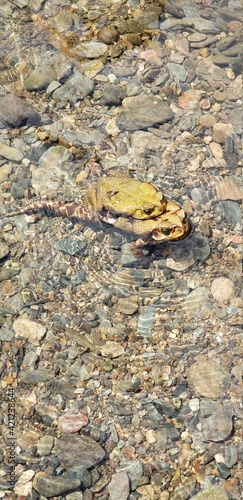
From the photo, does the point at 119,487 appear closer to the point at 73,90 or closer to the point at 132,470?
the point at 132,470

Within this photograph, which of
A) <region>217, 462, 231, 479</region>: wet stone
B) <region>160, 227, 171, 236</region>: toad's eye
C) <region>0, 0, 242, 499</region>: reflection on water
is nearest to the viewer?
<region>217, 462, 231, 479</region>: wet stone

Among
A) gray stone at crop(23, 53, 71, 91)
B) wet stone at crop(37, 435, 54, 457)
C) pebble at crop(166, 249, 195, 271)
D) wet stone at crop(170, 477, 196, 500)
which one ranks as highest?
gray stone at crop(23, 53, 71, 91)

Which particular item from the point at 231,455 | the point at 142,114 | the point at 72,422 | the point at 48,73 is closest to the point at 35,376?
the point at 72,422

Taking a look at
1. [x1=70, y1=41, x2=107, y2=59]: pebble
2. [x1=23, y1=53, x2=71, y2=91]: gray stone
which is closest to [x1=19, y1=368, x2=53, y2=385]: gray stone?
[x1=23, y1=53, x2=71, y2=91]: gray stone

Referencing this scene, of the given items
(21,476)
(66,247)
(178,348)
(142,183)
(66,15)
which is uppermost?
(66,15)

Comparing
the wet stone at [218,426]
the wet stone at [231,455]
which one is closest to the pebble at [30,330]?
the wet stone at [218,426]

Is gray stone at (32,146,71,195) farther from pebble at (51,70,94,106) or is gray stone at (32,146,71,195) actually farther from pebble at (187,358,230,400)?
pebble at (187,358,230,400)

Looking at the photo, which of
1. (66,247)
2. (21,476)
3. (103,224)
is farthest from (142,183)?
(21,476)

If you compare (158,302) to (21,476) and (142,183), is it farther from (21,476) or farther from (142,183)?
(21,476)
